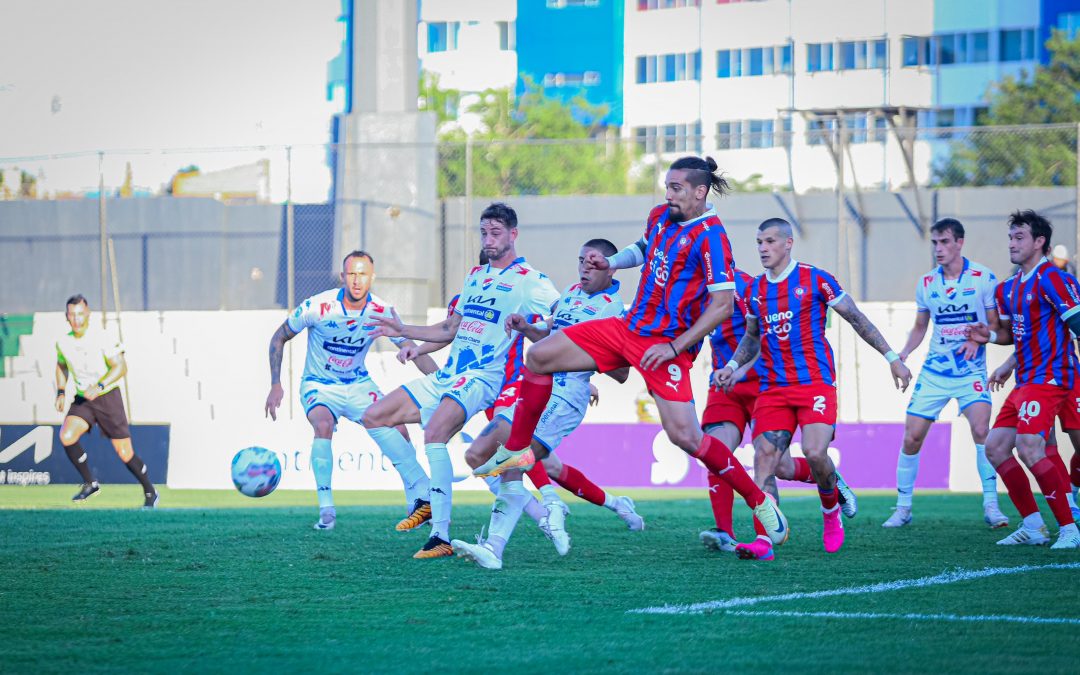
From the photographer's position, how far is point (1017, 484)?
9.59 metres

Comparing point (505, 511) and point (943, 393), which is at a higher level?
point (943, 393)

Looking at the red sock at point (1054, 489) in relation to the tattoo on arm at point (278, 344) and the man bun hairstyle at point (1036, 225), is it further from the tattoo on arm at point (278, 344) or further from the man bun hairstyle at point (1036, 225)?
the tattoo on arm at point (278, 344)

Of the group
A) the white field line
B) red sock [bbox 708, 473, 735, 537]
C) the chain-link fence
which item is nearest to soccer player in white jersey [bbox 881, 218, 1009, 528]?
red sock [bbox 708, 473, 735, 537]

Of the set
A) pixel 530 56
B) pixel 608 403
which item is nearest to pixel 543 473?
pixel 608 403

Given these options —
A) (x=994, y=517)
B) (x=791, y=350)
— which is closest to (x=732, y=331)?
(x=791, y=350)

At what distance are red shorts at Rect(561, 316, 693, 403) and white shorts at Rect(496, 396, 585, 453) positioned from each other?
1583mm

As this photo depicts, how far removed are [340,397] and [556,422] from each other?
2.95 m

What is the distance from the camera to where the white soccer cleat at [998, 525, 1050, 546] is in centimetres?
951

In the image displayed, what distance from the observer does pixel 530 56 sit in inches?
2110

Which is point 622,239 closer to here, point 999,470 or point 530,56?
point 999,470

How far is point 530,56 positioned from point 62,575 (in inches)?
1876

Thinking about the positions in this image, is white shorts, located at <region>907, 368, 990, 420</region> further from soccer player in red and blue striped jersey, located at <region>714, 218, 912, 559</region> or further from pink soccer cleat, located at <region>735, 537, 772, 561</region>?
pink soccer cleat, located at <region>735, 537, 772, 561</region>

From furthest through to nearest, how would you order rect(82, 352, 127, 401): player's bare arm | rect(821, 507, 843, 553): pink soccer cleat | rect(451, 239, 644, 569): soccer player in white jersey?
rect(82, 352, 127, 401): player's bare arm
rect(821, 507, 843, 553): pink soccer cleat
rect(451, 239, 644, 569): soccer player in white jersey

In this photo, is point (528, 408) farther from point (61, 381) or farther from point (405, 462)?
point (61, 381)
